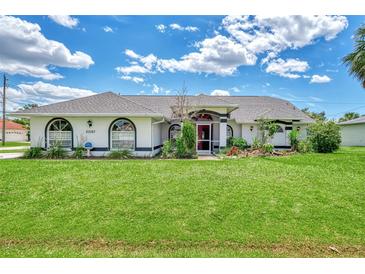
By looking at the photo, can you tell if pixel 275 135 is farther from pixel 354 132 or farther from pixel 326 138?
pixel 354 132

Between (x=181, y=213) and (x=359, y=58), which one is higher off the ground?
(x=359, y=58)

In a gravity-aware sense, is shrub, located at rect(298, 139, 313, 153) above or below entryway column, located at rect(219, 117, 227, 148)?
below

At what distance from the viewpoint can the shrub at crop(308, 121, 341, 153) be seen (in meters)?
17.3

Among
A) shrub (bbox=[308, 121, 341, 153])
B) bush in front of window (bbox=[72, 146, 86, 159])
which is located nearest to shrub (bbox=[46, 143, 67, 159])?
bush in front of window (bbox=[72, 146, 86, 159])

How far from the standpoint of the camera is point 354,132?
28.6m

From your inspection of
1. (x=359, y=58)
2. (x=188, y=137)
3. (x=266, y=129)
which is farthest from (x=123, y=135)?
(x=359, y=58)

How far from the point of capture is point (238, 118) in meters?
21.9

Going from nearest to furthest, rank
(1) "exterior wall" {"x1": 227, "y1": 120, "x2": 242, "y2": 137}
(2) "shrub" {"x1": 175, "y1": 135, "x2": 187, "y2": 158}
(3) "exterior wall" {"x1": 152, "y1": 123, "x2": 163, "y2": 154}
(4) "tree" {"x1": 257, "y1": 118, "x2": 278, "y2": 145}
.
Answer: (2) "shrub" {"x1": 175, "y1": 135, "x2": 187, "y2": 158} → (3) "exterior wall" {"x1": 152, "y1": 123, "x2": 163, "y2": 154} → (4) "tree" {"x1": 257, "y1": 118, "x2": 278, "y2": 145} → (1) "exterior wall" {"x1": 227, "y1": 120, "x2": 242, "y2": 137}

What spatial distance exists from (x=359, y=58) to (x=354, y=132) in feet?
61.4

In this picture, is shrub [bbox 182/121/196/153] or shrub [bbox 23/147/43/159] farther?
shrub [bbox 182/121/196/153]

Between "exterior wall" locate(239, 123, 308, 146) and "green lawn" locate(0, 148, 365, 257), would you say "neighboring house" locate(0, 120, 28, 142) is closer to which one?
"green lawn" locate(0, 148, 365, 257)

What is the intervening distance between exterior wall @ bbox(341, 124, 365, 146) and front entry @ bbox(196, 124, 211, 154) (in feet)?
69.5

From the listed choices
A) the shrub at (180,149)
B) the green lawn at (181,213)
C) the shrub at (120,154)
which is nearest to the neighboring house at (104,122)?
the shrub at (120,154)

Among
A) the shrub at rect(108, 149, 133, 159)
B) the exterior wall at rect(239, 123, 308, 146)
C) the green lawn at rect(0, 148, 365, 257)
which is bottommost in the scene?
the green lawn at rect(0, 148, 365, 257)
